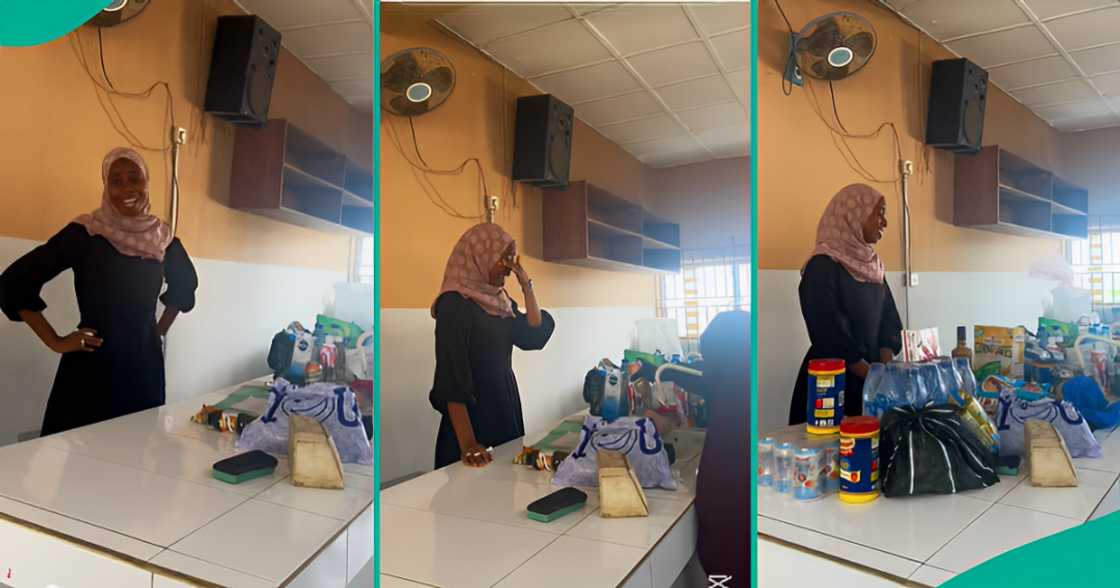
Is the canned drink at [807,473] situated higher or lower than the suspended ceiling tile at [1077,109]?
lower

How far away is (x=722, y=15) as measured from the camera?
1.46 metres

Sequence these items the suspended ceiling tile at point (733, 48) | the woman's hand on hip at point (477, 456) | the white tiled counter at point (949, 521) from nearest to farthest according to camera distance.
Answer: the white tiled counter at point (949, 521) < the suspended ceiling tile at point (733, 48) < the woman's hand on hip at point (477, 456)

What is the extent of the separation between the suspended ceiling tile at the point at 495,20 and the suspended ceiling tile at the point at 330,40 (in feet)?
0.58

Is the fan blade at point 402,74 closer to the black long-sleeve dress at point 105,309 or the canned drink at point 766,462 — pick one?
the black long-sleeve dress at point 105,309

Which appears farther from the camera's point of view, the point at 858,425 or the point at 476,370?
the point at 476,370

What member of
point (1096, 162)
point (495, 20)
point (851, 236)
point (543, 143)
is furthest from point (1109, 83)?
point (495, 20)

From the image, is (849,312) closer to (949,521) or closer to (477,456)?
(949,521)

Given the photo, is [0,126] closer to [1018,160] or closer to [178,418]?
[178,418]

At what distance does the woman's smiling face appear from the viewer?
142cm

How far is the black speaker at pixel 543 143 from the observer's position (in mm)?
1519

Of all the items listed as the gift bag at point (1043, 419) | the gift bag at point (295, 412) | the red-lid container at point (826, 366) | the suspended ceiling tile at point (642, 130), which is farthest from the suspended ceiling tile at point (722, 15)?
the gift bag at point (295, 412)

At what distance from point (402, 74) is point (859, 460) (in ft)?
4.17

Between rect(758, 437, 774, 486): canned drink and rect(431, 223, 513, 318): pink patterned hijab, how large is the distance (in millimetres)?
613

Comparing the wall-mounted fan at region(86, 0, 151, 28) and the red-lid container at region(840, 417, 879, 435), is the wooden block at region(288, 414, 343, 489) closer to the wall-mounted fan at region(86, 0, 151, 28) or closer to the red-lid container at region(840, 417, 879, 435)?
the wall-mounted fan at region(86, 0, 151, 28)
